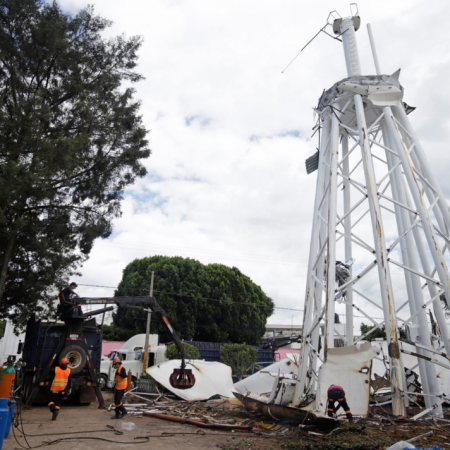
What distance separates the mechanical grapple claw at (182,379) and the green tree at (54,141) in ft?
21.3

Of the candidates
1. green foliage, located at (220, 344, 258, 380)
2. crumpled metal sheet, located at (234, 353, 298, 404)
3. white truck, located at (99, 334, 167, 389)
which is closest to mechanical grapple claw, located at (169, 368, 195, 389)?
crumpled metal sheet, located at (234, 353, 298, 404)

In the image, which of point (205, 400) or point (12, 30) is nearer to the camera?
point (205, 400)

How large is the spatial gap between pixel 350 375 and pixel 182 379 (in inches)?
309

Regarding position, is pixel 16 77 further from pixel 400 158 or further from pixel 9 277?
pixel 400 158

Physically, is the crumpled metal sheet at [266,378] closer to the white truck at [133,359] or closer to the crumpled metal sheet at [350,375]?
the crumpled metal sheet at [350,375]

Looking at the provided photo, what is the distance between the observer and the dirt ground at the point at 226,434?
657 cm

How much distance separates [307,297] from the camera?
33.9 feet

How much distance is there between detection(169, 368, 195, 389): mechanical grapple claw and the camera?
14453 millimetres

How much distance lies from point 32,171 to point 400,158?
1101 centimetres

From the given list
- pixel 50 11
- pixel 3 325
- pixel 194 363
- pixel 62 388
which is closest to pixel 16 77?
pixel 50 11

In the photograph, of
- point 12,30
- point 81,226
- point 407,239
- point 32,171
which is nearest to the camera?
point 407,239

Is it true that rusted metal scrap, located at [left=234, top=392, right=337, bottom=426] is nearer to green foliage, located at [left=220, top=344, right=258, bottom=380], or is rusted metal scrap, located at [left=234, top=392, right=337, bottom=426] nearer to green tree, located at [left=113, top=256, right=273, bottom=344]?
green foliage, located at [left=220, top=344, right=258, bottom=380]

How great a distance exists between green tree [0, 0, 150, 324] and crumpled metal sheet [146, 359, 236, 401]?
5.95 meters

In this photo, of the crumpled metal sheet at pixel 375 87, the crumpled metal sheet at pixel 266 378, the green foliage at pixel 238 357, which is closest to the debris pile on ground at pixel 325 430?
the crumpled metal sheet at pixel 266 378
